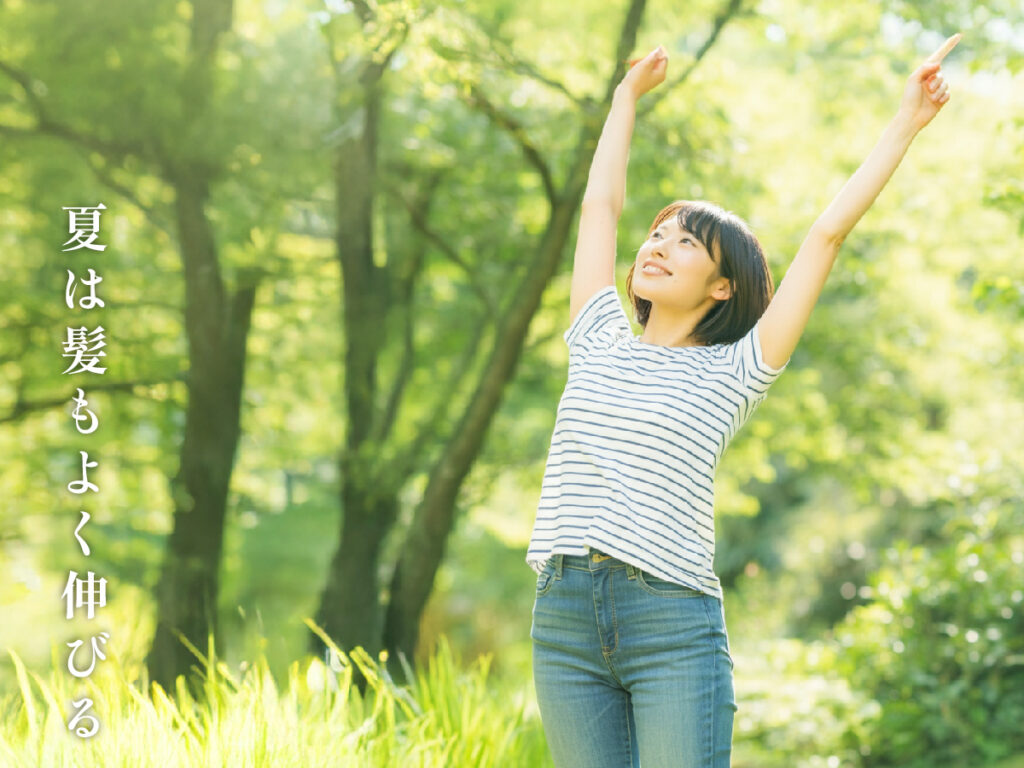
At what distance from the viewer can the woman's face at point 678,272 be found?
1872 millimetres

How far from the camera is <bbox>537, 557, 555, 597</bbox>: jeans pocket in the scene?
1.71 m

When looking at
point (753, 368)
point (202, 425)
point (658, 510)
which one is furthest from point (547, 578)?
point (202, 425)

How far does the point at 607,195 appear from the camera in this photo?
205 centimetres

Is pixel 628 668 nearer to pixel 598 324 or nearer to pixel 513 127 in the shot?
pixel 598 324

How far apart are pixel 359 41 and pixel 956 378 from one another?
669 cm

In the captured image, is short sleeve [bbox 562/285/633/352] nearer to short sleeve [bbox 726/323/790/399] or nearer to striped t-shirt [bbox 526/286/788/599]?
striped t-shirt [bbox 526/286/788/599]

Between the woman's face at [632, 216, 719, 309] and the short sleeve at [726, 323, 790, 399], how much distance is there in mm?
158

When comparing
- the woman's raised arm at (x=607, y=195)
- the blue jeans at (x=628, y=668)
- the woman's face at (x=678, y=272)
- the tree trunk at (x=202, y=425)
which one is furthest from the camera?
the tree trunk at (x=202, y=425)

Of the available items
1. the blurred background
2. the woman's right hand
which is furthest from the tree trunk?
the woman's right hand

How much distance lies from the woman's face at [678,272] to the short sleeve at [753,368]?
16 cm

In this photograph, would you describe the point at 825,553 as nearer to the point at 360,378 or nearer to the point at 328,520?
the point at 328,520

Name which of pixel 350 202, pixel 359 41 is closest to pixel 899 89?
pixel 350 202

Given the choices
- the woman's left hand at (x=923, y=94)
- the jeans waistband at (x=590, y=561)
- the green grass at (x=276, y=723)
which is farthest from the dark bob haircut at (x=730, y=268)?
the green grass at (x=276, y=723)

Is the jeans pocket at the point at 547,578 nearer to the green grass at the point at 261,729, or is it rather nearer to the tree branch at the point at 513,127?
the green grass at the point at 261,729
